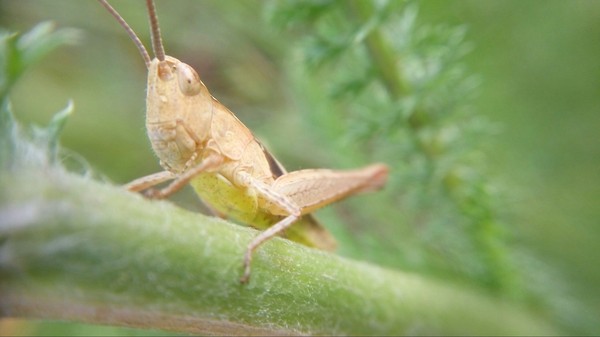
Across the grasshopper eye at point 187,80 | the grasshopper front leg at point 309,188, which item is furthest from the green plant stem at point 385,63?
the grasshopper eye at point 187,80

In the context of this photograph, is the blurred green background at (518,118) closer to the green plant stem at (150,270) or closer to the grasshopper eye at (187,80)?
the grasshopper eye at (187,80)

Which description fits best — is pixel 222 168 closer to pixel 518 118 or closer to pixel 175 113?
pixel 175 113

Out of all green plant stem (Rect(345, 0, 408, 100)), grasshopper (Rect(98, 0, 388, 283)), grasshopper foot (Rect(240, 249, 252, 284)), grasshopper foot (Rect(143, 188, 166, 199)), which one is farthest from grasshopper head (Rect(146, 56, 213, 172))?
green plant stem (Rect(345, 0, 408, 100))

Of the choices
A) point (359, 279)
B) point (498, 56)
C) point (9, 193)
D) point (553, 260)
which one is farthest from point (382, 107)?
point (9, 193)

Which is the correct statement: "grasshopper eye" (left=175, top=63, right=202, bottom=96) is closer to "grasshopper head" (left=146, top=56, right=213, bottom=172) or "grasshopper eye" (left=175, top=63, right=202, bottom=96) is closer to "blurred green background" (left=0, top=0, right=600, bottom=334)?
"grasshopper head" (left=146, top=56, right=213, bottom=172)

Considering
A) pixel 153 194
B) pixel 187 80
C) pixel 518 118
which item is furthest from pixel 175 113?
pixel 518 118
